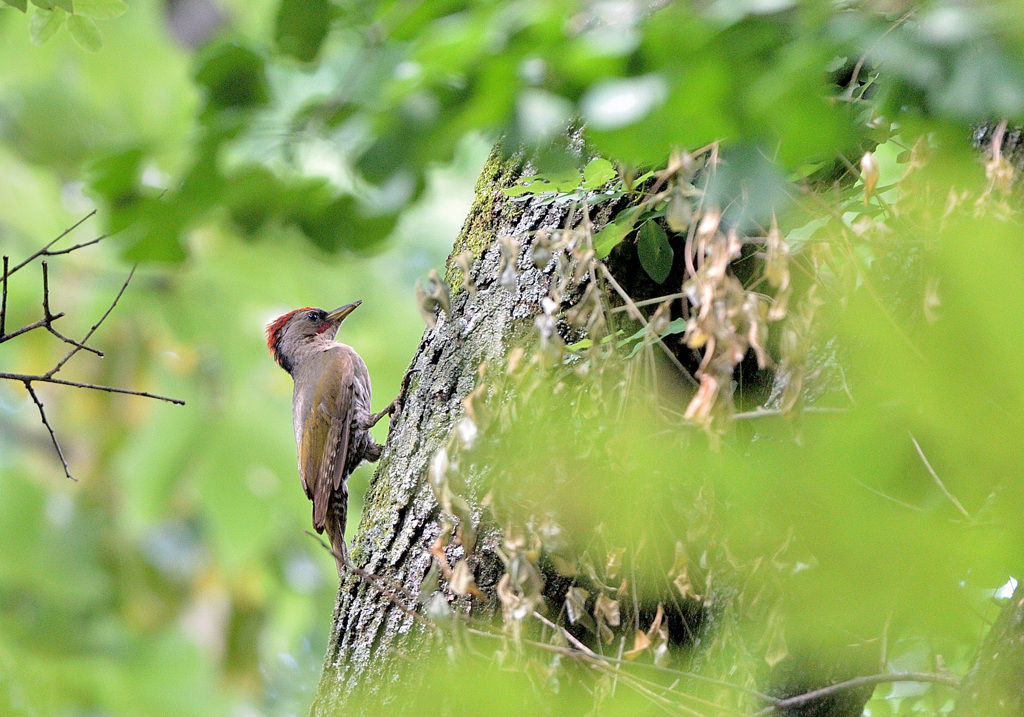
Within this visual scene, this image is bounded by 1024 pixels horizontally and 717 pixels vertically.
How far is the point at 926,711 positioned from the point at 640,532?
45.3 inches

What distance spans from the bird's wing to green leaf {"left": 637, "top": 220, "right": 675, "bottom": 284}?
286 cm

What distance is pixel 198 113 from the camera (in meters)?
1.50

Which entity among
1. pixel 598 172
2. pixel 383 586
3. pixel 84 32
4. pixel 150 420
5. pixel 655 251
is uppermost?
pixel 84 32

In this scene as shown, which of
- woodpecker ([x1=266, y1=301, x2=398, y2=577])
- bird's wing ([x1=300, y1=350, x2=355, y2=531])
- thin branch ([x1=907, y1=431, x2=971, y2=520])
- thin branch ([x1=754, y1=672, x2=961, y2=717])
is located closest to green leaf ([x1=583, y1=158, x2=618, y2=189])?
thin branch ([x1=754, y1=672, x2=961, y2=717])

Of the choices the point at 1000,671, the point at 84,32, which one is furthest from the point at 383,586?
the point at 84,32

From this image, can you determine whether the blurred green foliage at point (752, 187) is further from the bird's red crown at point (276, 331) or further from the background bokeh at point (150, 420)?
the bird's red crown at point (276, 331)

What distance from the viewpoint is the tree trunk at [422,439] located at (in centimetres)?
226

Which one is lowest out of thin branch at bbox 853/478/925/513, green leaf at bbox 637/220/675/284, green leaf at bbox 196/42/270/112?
thin branch at bbox 853/478/925/513

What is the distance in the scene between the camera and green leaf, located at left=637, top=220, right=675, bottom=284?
6.79ft

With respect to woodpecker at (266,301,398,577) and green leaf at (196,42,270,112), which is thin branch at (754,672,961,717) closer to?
green leaf at (196,42,270,112)

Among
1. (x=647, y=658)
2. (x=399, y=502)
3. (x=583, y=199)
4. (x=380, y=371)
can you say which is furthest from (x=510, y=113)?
(x=380, y=371)

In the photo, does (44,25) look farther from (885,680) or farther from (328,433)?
(328,433)

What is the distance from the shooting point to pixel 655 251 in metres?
2.09

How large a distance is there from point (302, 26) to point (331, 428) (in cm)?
353
